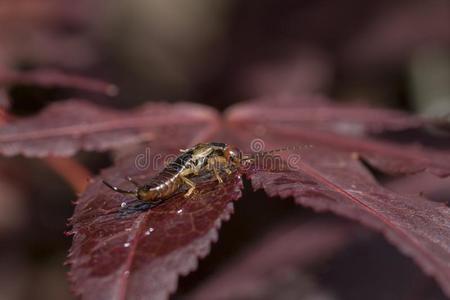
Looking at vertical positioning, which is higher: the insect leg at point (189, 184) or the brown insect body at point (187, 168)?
the brown insect body at point (187, 168)

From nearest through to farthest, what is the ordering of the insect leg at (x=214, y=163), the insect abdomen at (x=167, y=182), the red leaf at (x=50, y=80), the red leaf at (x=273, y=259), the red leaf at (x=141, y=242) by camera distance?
1. the red leaf at (x=141, y=242)
2. the insect abdomen at (x=167, y=182)
3. the insect leg at (x=214, y=163)
4. the red leaf at (x=50, y=80)
5. the red leaf at (x=273, y=259)

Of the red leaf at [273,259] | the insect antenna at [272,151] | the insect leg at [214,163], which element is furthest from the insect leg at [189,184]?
the red leaf at [273,259]

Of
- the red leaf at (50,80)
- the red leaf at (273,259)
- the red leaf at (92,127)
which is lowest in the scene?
the red leaf at (273,259)

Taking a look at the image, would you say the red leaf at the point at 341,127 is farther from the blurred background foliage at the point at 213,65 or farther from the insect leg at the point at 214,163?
the blurred background foliage at the point at 213,65

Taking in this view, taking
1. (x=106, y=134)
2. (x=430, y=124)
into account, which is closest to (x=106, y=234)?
(x=106, y=134)

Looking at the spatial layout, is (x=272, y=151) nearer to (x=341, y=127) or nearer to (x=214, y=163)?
(x=214, y=163)

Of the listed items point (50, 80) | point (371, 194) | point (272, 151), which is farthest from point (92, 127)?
point (371, 194)

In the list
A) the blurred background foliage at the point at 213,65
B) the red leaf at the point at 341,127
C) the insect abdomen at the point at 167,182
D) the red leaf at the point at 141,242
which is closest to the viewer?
the red leaf at the point at 141,242

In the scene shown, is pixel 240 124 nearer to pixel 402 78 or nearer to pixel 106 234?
pixel 106 234
